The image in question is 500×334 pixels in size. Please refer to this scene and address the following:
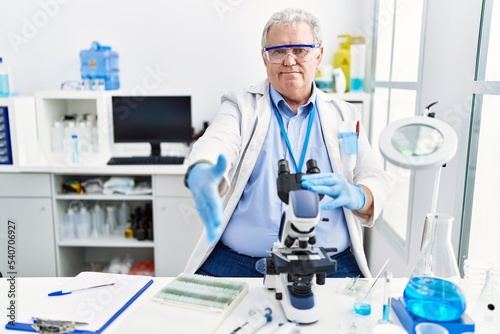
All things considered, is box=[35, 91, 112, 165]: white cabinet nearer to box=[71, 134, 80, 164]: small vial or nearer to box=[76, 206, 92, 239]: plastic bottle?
box=[71, 134, 80, 164]: small vial

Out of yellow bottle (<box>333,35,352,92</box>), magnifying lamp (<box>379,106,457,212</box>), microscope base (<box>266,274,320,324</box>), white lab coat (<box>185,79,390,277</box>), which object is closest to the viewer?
magnifying lamp (<box>379,106,457,212</box>)

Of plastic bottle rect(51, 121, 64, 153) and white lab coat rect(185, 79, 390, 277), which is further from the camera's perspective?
plastic bottle rect(51, 121, 64, 153)

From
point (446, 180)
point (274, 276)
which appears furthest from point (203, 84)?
point (274, 276)

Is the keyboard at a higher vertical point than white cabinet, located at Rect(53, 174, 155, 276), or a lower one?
higher

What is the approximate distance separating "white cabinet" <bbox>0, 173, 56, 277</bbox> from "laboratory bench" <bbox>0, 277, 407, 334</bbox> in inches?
63.5

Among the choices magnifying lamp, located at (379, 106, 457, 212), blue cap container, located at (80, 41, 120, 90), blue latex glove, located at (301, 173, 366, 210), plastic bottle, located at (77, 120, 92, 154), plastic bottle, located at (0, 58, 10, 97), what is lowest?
plastic bottle, located at (77, 120, 92, 154)

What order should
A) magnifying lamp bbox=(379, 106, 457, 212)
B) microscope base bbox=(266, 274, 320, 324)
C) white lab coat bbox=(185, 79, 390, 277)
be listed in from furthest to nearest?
white lab coat bbox=(185, 79, 390, 277)
microscope base bbox=(266, 274, 320, 324)
magnifying lamp bbox=(379, 106, 457, 212)

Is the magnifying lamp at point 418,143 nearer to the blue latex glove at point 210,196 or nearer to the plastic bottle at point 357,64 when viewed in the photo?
the blue latex glove at point 210,196

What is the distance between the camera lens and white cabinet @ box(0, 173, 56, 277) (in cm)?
279

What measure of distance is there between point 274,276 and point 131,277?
1.47ft

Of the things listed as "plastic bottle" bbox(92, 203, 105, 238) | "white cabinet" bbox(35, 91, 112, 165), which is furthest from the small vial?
"plastic bottle" bbox(92, 203, 105, 238)

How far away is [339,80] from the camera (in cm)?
298

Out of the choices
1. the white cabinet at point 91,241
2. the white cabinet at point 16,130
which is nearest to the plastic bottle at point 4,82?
the white cabinet at point 16,130

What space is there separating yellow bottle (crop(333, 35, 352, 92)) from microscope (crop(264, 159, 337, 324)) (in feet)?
6.87
